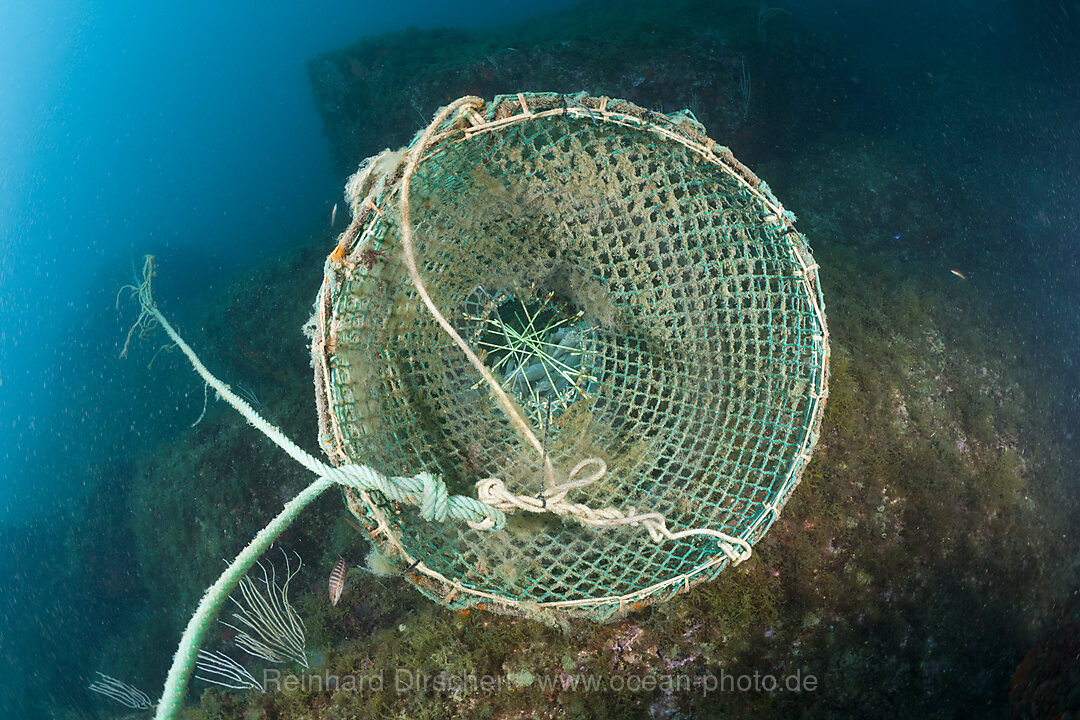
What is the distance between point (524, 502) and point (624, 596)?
0.56 m

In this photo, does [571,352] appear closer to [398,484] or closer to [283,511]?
[398,484]

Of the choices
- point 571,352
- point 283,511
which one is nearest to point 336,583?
point 571,352

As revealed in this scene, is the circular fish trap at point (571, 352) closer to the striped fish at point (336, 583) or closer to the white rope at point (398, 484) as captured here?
the white rope at point (398, 484)

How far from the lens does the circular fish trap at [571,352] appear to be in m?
1.79

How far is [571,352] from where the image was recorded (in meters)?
2.85

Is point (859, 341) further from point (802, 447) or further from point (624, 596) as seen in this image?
point (624, 596)

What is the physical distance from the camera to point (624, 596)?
70.5 inches

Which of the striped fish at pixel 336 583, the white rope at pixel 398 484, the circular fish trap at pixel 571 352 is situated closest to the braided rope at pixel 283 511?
the white rope at pixel 398 484

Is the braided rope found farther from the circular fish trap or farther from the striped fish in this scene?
the striped fish

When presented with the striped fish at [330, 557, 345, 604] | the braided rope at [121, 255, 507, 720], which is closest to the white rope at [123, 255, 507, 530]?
the braided rope at [121, 255, 507, 720]

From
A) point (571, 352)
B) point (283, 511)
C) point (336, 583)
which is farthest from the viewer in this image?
point (336, 583)

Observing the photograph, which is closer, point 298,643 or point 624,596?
point 624,596

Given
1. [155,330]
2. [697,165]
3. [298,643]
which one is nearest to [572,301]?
[697,165]

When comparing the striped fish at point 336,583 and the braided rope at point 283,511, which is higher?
the braided rope at point 283,511
